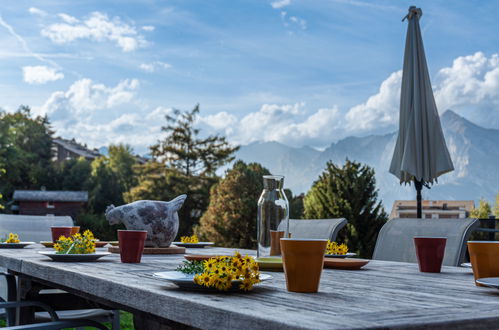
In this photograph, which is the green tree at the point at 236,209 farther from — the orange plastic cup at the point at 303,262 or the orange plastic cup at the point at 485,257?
the orange plastic cup at the point at 303,262

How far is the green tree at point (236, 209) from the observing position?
1675 cm

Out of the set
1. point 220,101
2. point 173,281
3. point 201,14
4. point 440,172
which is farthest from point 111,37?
point 173,281

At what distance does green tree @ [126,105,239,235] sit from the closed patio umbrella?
21226mm

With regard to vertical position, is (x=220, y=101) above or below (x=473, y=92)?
below

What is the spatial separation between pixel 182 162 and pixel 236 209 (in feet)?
45.9

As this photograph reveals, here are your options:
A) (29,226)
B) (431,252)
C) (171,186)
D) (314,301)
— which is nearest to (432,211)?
(171,186)

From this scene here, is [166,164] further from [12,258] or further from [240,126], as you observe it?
[240,126]

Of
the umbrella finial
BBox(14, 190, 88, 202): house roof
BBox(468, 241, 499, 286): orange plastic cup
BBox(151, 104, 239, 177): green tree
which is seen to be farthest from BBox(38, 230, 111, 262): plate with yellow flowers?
BBox(14, 190, 88, 202): house roof

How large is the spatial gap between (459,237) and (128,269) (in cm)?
144

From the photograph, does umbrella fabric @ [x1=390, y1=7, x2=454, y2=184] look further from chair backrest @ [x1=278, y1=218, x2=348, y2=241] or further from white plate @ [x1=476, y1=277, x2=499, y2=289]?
white plate @ [x1=476, y1=277, x2=499, y2=289]

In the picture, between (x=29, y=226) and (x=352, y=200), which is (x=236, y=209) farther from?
(x=29, y=226)

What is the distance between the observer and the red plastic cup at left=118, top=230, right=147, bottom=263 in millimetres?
2119

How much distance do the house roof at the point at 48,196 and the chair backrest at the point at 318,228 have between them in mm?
32156

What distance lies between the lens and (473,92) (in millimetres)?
198000
